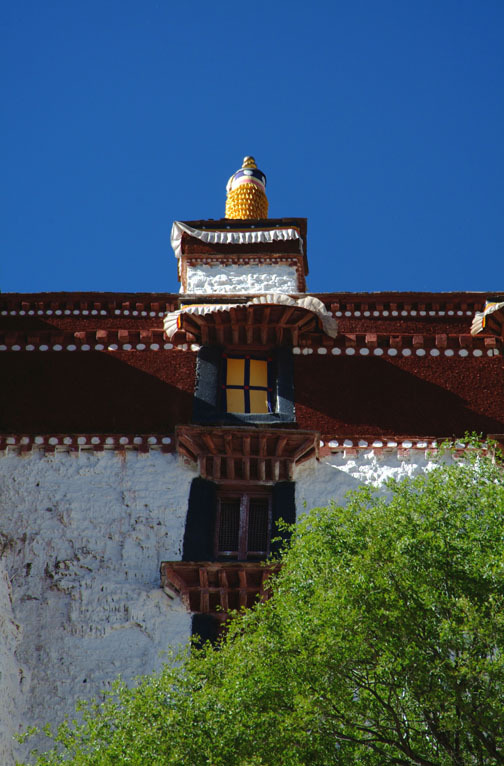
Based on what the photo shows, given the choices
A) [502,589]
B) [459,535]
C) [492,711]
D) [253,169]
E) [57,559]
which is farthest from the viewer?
[253,169]

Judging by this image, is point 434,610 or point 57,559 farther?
point 57,559

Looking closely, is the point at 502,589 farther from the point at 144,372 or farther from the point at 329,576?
the point at 144,372

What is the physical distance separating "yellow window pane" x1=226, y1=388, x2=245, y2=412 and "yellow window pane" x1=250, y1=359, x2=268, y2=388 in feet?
0.80

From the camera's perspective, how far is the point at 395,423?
13.8m

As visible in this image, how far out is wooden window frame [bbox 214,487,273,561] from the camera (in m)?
12.8

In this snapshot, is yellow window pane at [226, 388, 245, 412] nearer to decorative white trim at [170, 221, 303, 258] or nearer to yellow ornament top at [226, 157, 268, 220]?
decorative white trim at [170, 221, 303, 258]

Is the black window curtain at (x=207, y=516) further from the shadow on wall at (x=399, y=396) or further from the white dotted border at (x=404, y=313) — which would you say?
the white dotted border at (x=404, y=313)

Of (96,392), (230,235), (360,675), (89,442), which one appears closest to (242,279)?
(230,235)

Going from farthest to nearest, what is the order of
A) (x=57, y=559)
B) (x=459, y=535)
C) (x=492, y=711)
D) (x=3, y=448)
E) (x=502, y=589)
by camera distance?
(x=3, y=448), (x=57, y=559), (x=459, y=535), (x=502, y=589), (x=492, y=711)

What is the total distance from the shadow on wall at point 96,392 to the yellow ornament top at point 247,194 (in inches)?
223

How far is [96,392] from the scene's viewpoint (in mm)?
14148

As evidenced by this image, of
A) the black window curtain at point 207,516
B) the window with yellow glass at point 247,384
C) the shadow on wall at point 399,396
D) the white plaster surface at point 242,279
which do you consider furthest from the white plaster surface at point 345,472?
the white plaster surface at point 242,279

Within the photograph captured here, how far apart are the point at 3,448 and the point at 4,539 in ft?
4.27

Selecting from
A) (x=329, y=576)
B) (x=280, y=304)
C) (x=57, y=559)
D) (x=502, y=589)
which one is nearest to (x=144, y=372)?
(x=280, y=304)
